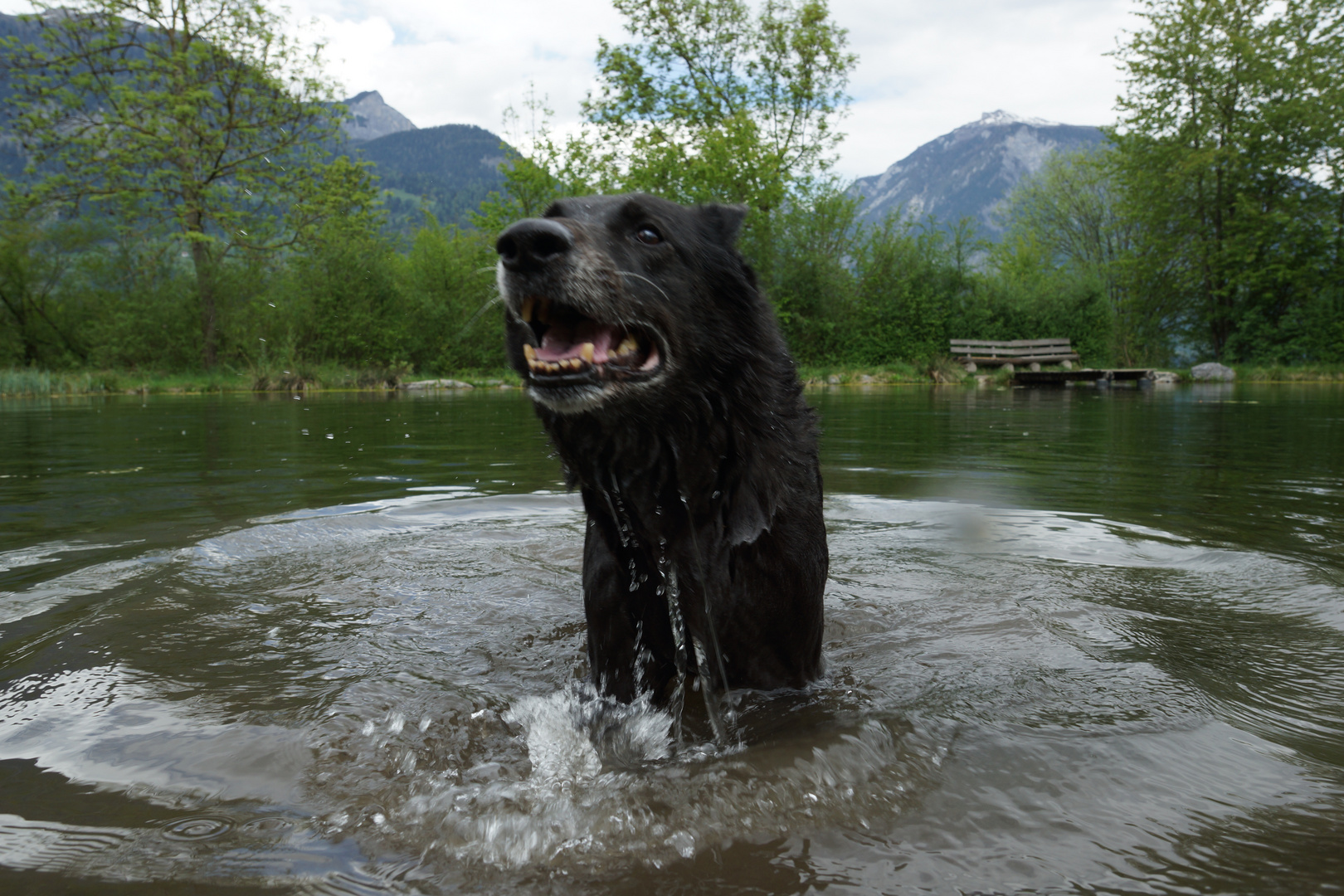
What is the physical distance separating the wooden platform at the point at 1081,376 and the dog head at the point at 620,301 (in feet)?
93.8

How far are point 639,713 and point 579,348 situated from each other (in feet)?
4.35

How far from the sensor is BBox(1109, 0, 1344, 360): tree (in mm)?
30844

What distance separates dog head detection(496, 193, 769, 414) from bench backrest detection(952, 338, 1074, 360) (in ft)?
102

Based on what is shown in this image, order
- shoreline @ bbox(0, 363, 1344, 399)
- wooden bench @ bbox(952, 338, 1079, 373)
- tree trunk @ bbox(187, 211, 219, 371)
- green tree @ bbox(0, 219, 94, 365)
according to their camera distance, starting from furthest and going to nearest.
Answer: green tree @ bbox(0, 219, 94, 365) → wooden bench @ bbox(952, 338, 1079, 373) → tree trunk @ bbox(187, 211, 219, 371) → shoreline @ bbox(0, 363, 1344, 399)

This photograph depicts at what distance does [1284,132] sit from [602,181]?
91.6 feet

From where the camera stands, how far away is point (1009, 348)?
105ft

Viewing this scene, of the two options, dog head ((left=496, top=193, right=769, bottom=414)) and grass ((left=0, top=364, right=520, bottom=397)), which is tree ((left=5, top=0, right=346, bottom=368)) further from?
dog head ((left=496, top=193, right=769, bottom=414))

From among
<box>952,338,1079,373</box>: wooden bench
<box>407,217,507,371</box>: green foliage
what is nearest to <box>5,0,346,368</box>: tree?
<box>407,217,507,371</box>: green foliage

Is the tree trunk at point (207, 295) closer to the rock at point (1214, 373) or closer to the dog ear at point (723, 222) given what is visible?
the dog ear at point (723, 222)

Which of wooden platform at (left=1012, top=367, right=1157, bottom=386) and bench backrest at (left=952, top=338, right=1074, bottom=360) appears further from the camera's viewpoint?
bench backrest at (left=952, top=338, right=1074, bottom=360)

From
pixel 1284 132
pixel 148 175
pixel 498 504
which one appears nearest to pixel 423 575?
pixel 498 504

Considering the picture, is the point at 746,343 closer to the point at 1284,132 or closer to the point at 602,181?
the point at 602,181

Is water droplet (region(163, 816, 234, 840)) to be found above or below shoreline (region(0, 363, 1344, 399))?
below

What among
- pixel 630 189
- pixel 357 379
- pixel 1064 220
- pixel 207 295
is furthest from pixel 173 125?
pixel 1064 220
